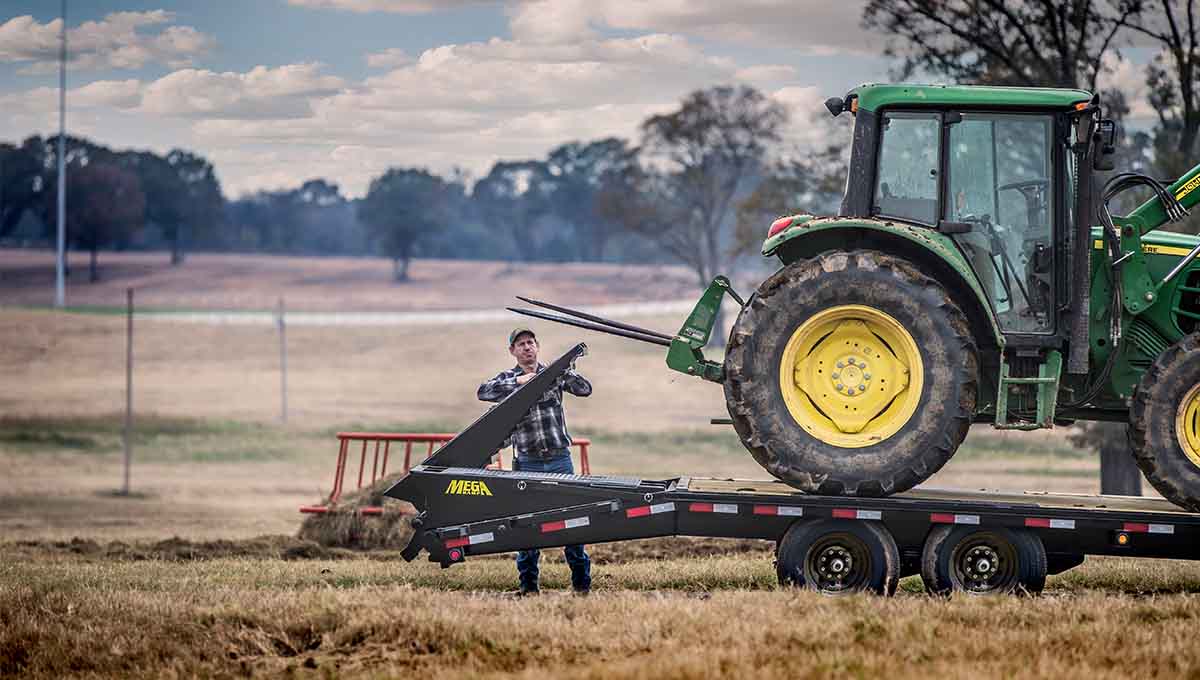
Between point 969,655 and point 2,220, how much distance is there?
81608 mm

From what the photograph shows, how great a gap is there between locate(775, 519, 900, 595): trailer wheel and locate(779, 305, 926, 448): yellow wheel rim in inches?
22.1

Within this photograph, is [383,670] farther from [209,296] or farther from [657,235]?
[209,296]

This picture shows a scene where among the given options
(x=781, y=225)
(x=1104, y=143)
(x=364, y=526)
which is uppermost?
(x=1104, y=143)

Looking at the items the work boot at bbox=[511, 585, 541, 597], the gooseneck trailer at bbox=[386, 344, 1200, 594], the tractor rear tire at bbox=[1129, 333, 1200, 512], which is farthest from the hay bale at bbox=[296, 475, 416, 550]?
the tractor rear tire at bbox=[1129, 333, 1200, 512]

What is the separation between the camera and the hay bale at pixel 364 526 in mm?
15023

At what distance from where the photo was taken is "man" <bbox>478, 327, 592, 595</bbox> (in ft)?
32.7

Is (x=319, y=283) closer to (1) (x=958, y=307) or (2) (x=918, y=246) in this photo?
(2) (x=918, y=246)

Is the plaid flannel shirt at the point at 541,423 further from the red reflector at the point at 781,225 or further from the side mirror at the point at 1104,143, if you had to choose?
the side mirror at the point at 1104,143

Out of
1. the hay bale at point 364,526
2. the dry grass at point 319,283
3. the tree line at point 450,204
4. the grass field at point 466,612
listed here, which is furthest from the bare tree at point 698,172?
the hay bale at point 364,526

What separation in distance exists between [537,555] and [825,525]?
7.70 feet

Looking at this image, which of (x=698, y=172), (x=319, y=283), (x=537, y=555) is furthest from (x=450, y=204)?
(x=537, y=555)

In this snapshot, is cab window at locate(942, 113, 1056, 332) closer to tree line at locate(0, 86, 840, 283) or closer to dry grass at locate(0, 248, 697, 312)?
tree line at locate(0, 86, 840, 283)

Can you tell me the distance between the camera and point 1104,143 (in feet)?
29.3

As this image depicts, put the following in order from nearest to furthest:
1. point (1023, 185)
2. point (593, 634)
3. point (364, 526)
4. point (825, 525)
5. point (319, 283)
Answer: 1. point (593, 634)
2. point (825, 525)
3. point (1023, 185)
4. point (364, 526)
5. point (319, 283)
